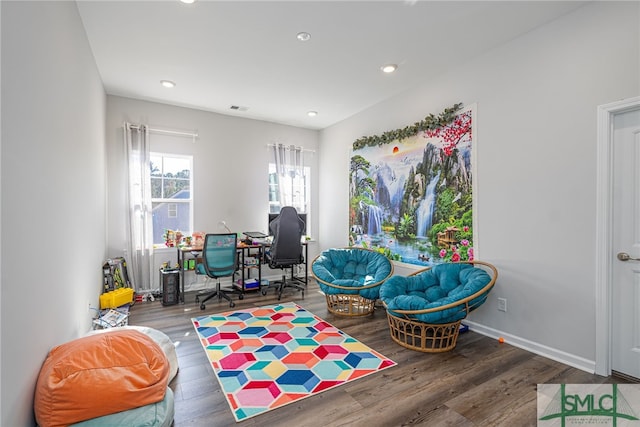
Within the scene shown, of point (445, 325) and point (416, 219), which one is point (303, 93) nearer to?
point (416, 219)

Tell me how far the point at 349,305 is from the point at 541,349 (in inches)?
74.5

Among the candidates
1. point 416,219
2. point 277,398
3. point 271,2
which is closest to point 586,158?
point 416,219

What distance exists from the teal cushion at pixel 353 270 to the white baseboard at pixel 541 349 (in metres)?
1.10

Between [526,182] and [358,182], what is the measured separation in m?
2.47

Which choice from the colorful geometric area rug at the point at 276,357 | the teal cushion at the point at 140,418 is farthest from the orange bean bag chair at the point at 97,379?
the colorful geometric area rug at the point at 276,357

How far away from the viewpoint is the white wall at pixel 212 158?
427cm

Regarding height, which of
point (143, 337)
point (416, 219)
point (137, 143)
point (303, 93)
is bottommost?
point (143, 337)

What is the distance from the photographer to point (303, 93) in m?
4.16

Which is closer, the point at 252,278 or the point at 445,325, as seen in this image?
the point at 445,325

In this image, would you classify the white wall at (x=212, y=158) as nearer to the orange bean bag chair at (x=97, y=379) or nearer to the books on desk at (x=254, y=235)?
the books on desk at (x=254, y=235)

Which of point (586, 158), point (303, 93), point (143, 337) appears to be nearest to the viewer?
point (143, 337)

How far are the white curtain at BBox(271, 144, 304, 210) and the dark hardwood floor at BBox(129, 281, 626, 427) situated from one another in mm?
2964

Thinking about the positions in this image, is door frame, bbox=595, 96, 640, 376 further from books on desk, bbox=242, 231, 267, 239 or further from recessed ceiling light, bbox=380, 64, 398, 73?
books on desk, bbox=242, 231, 267, 239

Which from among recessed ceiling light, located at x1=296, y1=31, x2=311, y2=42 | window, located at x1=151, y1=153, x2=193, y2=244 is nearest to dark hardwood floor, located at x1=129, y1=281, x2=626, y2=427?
window, located at x1=151, y1=153, x2=193, y2=244
